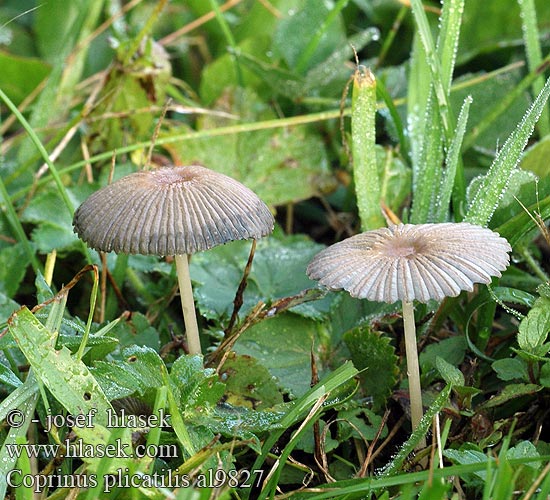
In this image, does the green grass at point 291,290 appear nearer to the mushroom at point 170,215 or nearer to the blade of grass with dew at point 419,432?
the blade of grass with dew at point 419,432

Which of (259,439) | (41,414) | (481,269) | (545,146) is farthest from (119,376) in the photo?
(545,146)

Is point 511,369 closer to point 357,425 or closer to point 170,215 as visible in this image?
point 357,425

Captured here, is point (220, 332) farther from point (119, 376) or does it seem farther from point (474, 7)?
point (474, 7)

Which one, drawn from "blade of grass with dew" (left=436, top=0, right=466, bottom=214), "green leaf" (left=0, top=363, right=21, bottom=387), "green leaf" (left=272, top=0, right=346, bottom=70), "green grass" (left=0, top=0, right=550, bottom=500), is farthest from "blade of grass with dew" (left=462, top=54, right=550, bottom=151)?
"green leaf" (left=0, top=363, right=21, bottom=387)

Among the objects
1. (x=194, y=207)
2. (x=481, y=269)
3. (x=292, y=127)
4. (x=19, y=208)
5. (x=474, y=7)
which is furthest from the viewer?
(x=474, y=7)

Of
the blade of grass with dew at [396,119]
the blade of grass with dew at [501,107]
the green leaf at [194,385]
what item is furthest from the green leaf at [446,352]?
the blade of grass with dew at [501,107]

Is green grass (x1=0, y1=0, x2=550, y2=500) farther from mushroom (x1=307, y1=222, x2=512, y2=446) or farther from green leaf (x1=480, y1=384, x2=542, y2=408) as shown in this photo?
mushroom (x1=307, y1=222, x2=512, y2=446)
